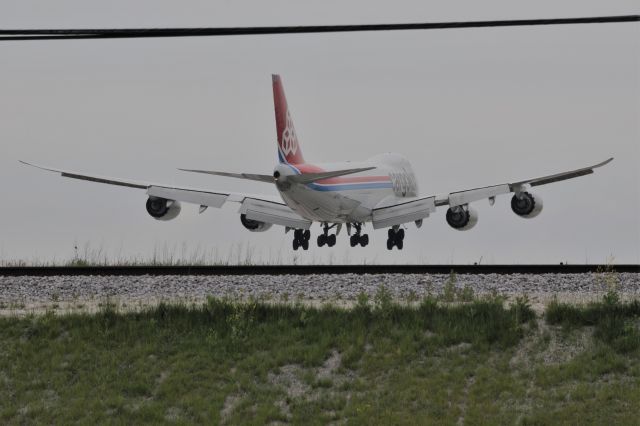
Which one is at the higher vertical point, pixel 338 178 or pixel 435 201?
pixel 338 178

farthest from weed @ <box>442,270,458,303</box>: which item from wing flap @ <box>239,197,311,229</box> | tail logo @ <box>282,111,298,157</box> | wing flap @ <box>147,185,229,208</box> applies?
tail logo @ <box>282,111,298,157</box>

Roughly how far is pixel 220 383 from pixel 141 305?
3357mm

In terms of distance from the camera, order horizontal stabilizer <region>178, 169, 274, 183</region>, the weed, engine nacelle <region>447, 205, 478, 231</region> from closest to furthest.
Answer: the weed
horizontal stabilizer <region>178, 169, 274, 183</region>
engine nacelle <region>447, 205, 478, 231</region>

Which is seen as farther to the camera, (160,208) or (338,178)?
(338,178)

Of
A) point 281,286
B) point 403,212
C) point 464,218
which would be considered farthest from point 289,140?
point 281,286

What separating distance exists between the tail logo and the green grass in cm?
2113

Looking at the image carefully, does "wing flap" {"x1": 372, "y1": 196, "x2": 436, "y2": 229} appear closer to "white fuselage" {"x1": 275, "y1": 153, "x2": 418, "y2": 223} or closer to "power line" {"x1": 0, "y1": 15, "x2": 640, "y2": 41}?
"white fuselage" {"x1": 275, "y1": 153, "x2": 418, "y2": 223}

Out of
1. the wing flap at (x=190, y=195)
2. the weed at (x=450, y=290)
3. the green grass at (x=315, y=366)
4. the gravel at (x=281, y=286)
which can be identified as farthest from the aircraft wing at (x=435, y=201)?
the green grass at (x=315, y=366)

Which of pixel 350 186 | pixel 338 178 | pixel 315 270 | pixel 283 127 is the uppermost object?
pixel 283 127

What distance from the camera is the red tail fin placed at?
38406 millimetres

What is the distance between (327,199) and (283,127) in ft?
9.72

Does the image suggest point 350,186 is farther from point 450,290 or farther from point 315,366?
point 315,366

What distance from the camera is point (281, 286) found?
67.4ft

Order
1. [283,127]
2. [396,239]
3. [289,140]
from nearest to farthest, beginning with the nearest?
1. [396,239]
2. [283,127]
3. [289,140]
